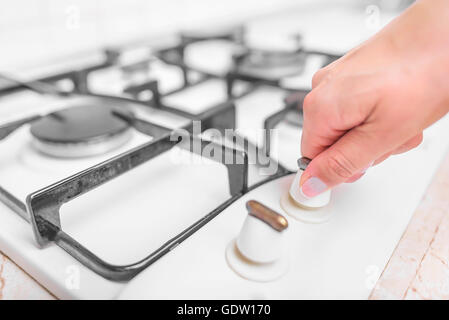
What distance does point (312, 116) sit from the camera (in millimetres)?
352

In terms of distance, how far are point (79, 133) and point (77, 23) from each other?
496mm

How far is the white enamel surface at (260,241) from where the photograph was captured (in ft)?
0.92

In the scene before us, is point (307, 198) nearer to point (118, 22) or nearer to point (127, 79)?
point (127, 79)

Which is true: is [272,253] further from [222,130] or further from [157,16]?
[157,16]

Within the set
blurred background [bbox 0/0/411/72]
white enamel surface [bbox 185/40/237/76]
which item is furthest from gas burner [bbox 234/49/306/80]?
blurred background [bbox 0/0/411/72]

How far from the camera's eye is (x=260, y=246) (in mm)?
283

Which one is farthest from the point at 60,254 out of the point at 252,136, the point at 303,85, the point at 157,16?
the point at 157,16

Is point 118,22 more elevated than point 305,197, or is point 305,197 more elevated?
point 118,22

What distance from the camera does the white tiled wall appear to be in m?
0.76

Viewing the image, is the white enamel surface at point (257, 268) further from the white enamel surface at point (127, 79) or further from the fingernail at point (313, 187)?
the white enamel surface at point (127, 79)

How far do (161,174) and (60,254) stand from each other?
0.56ft

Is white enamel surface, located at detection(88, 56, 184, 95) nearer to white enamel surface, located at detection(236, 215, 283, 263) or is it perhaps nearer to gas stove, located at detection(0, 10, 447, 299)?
gas stove, located at detection(0, 10, 447, 299)

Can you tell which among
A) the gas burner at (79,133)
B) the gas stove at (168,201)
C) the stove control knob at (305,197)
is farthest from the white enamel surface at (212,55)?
the stove control knob at (305,197)

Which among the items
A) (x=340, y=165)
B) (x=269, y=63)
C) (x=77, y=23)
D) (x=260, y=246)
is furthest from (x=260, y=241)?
(x=77, y=23)
